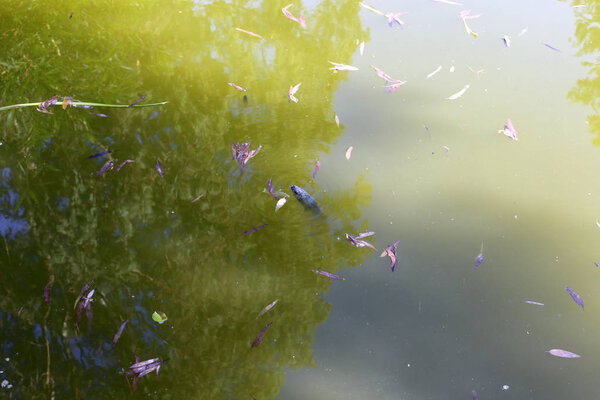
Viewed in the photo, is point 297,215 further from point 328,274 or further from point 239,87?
point 239,87

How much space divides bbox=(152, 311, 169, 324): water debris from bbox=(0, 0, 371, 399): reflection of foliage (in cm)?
1

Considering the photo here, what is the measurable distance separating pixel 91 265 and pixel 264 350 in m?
0.64

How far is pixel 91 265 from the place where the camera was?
1687 millimetres

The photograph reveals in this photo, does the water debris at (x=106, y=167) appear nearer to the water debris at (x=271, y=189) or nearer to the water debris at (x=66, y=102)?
the water debris at (x=66, y=102)

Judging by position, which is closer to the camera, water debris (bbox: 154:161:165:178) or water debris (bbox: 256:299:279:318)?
water debris (bbox: 256:299:279:318)

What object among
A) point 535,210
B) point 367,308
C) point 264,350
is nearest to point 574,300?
point 535,210

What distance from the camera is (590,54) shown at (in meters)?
2.84

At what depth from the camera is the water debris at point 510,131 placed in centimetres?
224

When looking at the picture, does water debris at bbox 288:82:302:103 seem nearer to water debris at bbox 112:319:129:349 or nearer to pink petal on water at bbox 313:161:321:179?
pink petal on water at bbox 313:161:321:179

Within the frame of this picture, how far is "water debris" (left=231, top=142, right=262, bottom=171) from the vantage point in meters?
2.06

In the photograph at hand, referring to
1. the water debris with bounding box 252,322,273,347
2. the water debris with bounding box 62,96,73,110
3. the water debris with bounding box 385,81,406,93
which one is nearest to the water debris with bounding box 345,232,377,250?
the water debris with bounding box 252,322,273,347

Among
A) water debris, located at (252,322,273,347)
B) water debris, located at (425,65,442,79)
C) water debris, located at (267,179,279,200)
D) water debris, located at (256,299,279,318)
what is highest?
water debris, located at (425,65,442,79)

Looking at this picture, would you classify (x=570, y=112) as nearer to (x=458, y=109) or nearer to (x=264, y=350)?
(x=458, y=109)

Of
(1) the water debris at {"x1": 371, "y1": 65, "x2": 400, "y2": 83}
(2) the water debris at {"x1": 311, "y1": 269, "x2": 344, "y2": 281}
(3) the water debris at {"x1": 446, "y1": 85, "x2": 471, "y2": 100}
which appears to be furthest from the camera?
(1) the water debris at {"x1": 371, "y1": 65, "x2": 400, "y2": 83}
